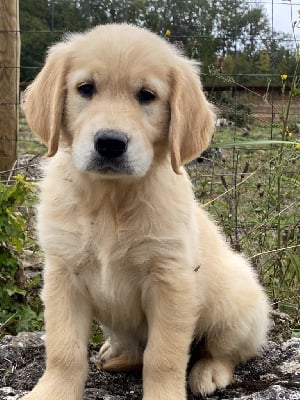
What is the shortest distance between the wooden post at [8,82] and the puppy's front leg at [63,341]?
2.60m

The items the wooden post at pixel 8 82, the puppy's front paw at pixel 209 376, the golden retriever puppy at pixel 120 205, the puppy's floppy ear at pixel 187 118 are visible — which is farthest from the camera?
the wooden post at pixel 8 82

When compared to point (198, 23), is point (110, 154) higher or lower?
lower

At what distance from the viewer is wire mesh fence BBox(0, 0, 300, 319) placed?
14.2 ft

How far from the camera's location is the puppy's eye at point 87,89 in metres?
2.59

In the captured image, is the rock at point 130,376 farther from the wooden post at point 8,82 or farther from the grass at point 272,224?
the wooden post at point 8,82

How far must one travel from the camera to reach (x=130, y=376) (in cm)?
306

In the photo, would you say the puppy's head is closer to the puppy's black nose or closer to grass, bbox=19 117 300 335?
the puppy's black nose

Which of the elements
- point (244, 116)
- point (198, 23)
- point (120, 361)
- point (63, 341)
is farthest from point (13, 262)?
point (198, 23)

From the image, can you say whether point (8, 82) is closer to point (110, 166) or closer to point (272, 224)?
point (272, 224)

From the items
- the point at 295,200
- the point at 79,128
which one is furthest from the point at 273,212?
the point at 79,128

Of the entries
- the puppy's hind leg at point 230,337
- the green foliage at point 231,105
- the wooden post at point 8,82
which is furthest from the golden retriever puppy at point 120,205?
the green foliage at point 231,105

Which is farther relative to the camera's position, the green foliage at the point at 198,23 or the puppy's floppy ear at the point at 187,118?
the green foliage at the point at 198,23

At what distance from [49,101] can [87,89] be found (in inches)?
8.1

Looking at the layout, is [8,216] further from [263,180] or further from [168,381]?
[263,180]
